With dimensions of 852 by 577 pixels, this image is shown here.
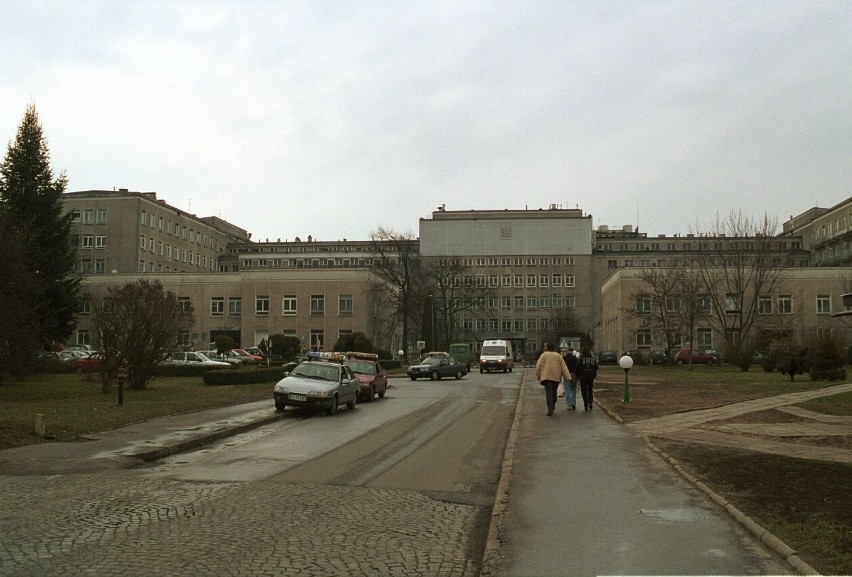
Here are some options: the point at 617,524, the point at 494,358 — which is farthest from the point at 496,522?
the point at 494,358

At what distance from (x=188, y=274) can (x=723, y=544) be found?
83795 millimetres

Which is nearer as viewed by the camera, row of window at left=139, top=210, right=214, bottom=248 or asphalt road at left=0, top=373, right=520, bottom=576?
asphalt road at left=0, top=373, right=520, bottom=576

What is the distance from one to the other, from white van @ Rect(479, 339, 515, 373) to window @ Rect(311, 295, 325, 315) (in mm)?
28119

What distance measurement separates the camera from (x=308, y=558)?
239 inches

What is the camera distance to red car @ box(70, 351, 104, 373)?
90.2 feet

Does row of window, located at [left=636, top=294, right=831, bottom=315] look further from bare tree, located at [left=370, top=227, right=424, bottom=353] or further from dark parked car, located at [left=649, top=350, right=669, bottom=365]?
bare tree, located at [left=370, top=227, right=424, bottom=353]

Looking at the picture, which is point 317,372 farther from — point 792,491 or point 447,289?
point 447,289

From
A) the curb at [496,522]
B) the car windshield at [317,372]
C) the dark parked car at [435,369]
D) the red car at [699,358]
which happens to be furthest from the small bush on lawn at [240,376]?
the red car at [699,358]

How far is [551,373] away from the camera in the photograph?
61.3 ft

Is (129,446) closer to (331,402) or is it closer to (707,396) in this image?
(331,402)

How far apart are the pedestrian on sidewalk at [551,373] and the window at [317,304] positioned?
64.3m

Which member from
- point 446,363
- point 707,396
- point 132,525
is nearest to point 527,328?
point 446,363

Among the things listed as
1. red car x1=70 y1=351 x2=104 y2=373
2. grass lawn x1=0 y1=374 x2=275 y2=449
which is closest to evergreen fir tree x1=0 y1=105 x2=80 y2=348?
red car x1=70 y1=351 x2=104 y2=373

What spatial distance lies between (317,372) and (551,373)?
785 cm
